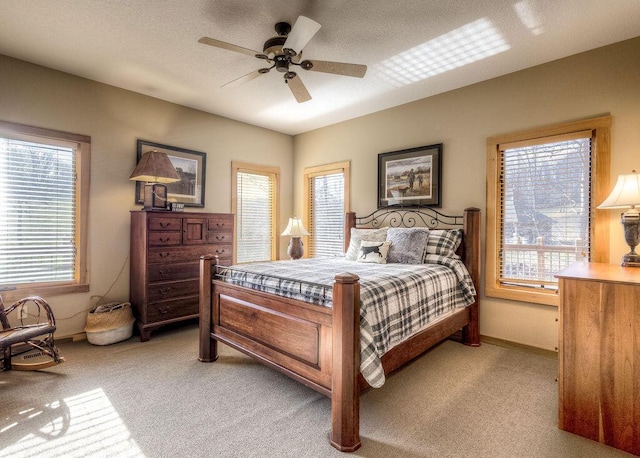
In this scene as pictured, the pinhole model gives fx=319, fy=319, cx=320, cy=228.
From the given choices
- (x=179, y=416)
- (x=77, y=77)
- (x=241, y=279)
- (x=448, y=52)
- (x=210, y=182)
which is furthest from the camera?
(x=210, y=182)

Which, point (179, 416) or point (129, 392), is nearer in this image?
point (179, 416)

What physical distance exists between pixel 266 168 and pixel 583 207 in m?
4.07

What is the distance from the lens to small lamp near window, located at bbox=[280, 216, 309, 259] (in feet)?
14.7

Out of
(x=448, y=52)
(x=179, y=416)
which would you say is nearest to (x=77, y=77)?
(x=179, y=416)

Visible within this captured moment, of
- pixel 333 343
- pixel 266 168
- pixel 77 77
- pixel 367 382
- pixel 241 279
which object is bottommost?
pixel 367 382

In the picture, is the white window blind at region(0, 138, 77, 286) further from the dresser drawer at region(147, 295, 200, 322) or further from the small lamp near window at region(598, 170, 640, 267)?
the small lamp near window at region(598, 170, 640, 267)

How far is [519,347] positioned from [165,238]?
12.7ft

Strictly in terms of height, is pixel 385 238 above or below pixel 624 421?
above

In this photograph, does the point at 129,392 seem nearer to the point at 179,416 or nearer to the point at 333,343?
the point at 179,416

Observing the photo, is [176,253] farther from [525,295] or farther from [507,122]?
[507,122]

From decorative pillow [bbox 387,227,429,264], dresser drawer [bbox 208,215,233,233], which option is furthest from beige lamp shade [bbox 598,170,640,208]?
dresser drawer [bbox 208,215,233,233]

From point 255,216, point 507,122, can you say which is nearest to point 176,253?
point 255,216

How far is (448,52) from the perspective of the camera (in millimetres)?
2859

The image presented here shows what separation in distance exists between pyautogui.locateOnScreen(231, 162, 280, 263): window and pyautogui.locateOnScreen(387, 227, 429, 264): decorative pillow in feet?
7.88
